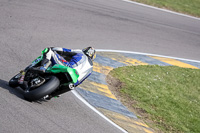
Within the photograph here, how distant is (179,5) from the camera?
19812 mm

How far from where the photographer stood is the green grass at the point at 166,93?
8812 millimetres

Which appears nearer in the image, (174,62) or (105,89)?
(105,89)

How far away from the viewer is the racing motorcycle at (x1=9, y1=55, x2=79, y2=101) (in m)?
6.62

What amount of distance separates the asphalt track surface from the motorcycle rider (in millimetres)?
810

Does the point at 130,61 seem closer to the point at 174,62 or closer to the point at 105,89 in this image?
the point at 174,62

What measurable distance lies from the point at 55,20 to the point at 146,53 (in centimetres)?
389

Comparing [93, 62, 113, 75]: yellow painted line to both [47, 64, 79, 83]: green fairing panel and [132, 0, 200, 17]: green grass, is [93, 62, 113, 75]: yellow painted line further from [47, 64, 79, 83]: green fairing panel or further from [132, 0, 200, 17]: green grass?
[132, 0, 200, 17]: green grass

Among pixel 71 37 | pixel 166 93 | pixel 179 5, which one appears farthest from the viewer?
pixel 179 5

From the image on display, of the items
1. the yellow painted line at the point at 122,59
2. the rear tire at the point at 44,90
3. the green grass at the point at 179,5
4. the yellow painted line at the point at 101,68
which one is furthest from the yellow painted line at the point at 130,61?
the green grass at the point at 179,5

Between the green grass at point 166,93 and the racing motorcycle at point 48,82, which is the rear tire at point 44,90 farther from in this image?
the green grass at point 166,93

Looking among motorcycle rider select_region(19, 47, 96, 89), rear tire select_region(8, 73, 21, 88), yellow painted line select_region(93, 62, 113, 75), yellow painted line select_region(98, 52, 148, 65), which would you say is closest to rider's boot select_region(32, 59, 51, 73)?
motorcycle rider select_region(19, 47, 96, 89)

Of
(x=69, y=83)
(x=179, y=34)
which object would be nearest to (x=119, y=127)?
(x=69, y=83)

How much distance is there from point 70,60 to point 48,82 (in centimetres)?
94

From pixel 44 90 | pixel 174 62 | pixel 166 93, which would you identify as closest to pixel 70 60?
pixel 44 90
